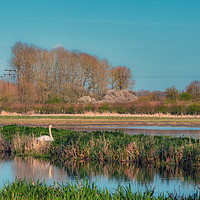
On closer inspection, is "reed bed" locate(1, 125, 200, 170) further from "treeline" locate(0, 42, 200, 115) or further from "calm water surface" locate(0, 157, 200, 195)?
"treeline" locate(0, 42, 200, 115)

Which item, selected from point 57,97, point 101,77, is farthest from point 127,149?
point 101,77

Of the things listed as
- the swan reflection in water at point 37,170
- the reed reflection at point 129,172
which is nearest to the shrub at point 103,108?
the swan reflection in water at point 37,170

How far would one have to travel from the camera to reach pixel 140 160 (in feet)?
55.0

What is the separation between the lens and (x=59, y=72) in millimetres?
72188

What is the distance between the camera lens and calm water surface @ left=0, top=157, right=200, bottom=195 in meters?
13.0

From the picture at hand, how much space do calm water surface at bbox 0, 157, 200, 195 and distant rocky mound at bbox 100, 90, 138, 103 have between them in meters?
52.6

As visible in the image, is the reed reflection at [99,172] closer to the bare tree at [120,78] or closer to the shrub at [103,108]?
the shrub at [103,108]

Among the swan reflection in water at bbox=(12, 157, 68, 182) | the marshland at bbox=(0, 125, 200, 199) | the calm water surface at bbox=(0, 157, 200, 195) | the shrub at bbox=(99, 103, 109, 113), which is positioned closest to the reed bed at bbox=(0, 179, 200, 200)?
the marshland at bbox=(0, 125, 200, 199)

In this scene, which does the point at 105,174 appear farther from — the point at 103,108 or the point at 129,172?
the point at 103,108

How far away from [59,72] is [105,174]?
192 feet

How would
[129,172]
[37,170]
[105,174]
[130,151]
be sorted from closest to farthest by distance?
1. [105,174]
2. [129,172]
3. [37,170]
4. [130,151]

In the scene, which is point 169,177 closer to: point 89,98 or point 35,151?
point 35,151

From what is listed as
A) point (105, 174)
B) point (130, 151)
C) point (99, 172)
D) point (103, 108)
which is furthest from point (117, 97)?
point (105, 174)

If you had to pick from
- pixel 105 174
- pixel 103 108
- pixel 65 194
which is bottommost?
pixel 105 174
